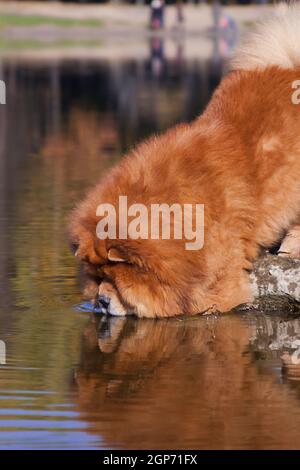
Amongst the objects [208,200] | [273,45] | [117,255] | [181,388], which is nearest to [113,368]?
[181,388]

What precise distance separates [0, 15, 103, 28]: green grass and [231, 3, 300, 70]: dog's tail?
3677cm

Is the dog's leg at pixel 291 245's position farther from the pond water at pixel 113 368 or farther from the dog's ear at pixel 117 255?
the dog's ear at pixel 117 255

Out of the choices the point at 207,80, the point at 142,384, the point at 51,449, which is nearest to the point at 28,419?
the point at 51,449

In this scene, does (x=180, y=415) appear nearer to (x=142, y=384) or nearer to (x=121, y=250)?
(x=142, y=384)

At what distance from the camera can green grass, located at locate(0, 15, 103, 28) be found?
44469mm

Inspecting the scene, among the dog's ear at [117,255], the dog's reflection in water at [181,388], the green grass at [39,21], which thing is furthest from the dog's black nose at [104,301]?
the green grass at [39,21]

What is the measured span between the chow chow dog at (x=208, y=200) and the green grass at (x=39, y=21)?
37582 mm

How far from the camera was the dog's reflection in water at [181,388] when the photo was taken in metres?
4.81

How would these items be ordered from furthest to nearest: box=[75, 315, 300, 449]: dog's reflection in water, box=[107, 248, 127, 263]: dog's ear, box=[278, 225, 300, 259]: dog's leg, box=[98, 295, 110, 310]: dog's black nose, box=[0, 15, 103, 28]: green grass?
box=[0, 15, 103, 28]: green grass < box=[278, 225, 300, 259]: dog's leg < box=[98, 295, 110, 310]: dog's black nose < box=[107, 248, 127, 263]: dog's ear < box=[75, 315, 300, 449]: dog's reflection in water

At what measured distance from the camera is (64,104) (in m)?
21.3

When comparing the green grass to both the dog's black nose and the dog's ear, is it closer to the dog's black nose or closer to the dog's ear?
the dog's black nose

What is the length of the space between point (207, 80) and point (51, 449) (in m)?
20.8

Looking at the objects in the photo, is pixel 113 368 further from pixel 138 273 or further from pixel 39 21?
pixel 39 21

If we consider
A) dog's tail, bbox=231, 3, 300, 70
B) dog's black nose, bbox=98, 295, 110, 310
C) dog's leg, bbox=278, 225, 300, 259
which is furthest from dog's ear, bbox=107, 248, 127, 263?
dog's tail, bbox=231, 3, 300, 70
